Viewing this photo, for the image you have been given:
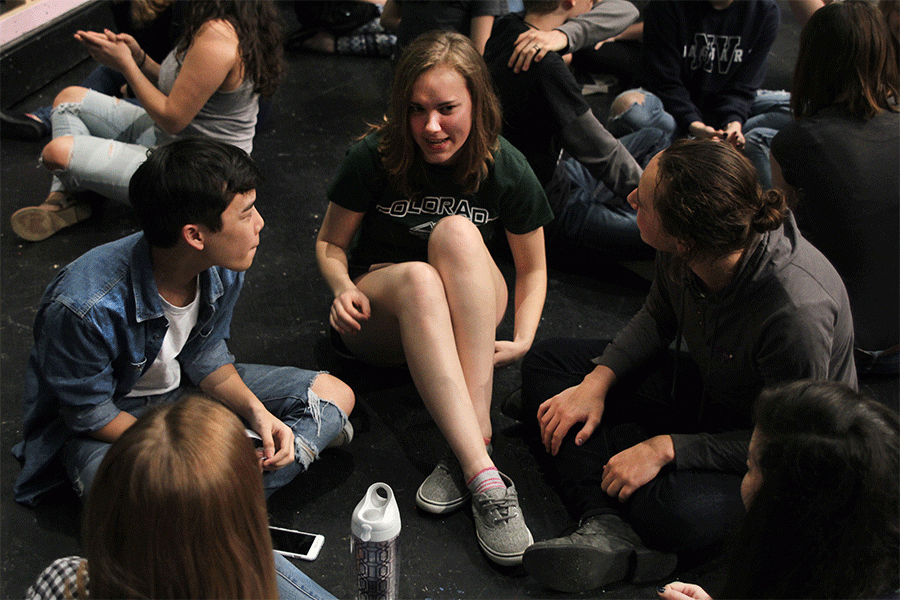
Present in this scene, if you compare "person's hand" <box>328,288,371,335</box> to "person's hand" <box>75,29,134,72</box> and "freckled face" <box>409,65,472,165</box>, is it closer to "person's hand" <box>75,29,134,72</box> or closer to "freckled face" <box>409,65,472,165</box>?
"freckled face" <box>409,65,472,165</box>

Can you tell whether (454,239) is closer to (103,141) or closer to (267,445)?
(267,445)

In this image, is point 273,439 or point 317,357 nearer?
point 273,439

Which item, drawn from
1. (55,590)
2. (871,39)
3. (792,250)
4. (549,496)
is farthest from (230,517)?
(871,39)

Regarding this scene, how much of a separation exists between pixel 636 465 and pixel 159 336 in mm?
967

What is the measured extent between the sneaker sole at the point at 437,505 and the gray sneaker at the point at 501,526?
0.15 ft

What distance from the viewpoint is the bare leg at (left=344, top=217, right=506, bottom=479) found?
1615mm

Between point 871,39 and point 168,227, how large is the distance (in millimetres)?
A: 1642

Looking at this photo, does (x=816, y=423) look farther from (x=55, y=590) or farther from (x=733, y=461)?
(x=55, y=590)

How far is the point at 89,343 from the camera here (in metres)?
1.38

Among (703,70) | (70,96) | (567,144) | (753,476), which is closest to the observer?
(753,476)

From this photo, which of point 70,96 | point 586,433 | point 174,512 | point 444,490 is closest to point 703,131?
point 586,433

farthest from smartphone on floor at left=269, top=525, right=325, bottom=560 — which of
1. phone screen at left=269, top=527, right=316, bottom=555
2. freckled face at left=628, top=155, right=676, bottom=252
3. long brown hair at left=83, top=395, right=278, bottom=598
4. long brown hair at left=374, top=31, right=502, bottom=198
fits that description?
freckled face at left=628, top=155, right=676, bottom=252

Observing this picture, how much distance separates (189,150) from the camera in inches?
55.6

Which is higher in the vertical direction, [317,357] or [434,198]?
[434,198]
